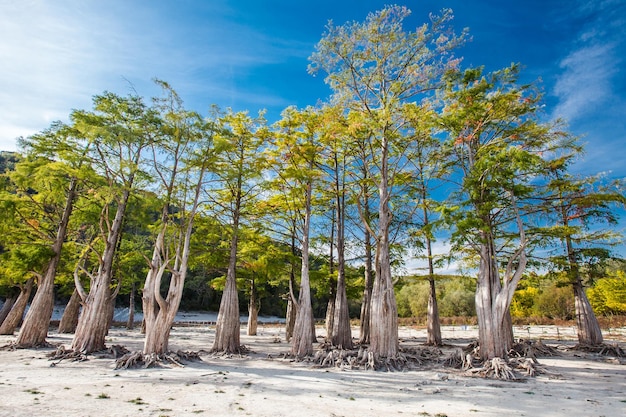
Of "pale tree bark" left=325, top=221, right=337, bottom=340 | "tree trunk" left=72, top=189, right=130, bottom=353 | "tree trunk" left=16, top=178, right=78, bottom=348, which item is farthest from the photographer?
"pale tree bark" left=325, top=221, right=337, bottom=340

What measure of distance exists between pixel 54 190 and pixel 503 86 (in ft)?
66.8

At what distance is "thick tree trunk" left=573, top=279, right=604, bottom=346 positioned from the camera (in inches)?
674

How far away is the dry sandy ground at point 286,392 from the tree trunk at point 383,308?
1.34 m

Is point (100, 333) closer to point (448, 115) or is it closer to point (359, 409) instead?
point (359, 409)

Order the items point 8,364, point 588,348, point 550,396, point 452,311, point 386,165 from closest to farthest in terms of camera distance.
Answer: point 550,396 → point 8,364 → point 386,165 → point 588,348 → point 452,311

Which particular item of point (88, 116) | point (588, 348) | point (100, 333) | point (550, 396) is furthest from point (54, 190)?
point (588, 348)

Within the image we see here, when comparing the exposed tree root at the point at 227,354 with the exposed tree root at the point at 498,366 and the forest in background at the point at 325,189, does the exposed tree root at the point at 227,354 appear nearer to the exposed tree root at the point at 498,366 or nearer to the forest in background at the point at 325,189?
the forest in background at the point at 325,189

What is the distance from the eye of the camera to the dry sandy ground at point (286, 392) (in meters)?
6.55

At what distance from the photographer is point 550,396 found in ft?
26.5

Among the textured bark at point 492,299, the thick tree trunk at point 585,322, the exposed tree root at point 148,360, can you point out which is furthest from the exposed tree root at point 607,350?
the exposed tree root at point 148,360

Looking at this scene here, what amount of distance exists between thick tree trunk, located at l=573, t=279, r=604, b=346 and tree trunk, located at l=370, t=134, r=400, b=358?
38.1 ft

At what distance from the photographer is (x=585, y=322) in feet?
57.4

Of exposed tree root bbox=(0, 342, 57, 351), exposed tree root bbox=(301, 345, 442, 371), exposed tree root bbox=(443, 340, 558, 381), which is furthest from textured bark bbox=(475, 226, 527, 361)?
exposed tree root bbox=(0, 342, 57, 351)

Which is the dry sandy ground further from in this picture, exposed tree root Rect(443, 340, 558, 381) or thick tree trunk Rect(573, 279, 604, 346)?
thick tree trunk Rect(573, 279, 604, 346)
